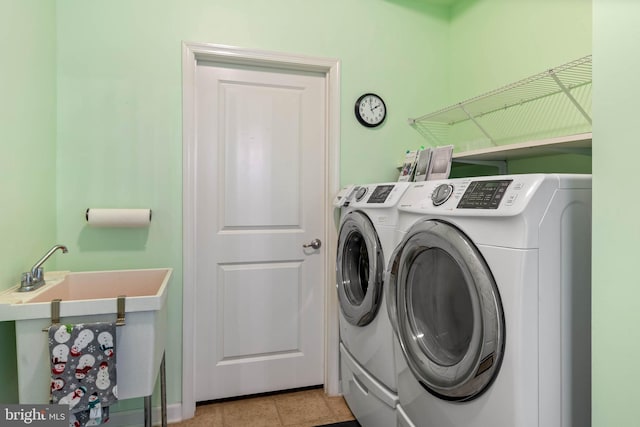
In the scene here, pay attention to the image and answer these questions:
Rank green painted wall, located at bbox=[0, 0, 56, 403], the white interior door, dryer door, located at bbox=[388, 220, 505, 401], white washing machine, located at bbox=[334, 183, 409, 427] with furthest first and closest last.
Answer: the white interior door
white washing machine, located at bbox=[334, 183, 409, 427]
green painted wall, located at bbox=[0, 0, 56, 403]
dryer door, located at bbox=[388, 220, 505, 401]

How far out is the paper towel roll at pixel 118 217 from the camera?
1.72m

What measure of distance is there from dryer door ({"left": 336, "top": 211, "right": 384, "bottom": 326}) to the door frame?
265mm

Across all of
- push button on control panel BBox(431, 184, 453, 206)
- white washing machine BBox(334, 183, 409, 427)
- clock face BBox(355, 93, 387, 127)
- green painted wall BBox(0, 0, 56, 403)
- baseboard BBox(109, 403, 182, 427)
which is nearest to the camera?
push button on control panel BBox(431, 184, 453, 206)

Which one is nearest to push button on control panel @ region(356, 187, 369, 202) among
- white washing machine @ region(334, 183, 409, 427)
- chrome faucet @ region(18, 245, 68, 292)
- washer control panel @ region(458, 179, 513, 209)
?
white washing machine @ region(334, 183, 409, 427)

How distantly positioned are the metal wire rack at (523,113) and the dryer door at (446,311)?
823 mm

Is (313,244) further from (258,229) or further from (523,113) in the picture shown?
(523,113)

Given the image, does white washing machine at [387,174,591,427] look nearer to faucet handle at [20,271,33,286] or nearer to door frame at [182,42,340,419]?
door frame at [182,42,340,419]

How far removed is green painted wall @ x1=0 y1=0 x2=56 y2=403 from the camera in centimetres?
128

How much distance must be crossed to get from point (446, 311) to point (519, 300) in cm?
38

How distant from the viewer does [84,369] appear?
1.19 metres

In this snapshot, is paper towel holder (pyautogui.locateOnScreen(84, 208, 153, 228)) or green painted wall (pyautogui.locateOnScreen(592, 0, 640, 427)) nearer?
green painted wall (pyautogui.locateOnScreen(592, 0, 640, 427))

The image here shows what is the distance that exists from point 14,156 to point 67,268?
2.19 feet

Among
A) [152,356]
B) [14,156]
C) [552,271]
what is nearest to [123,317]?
[152,356]

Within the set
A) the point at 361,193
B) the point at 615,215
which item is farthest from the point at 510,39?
the point at 615,215
